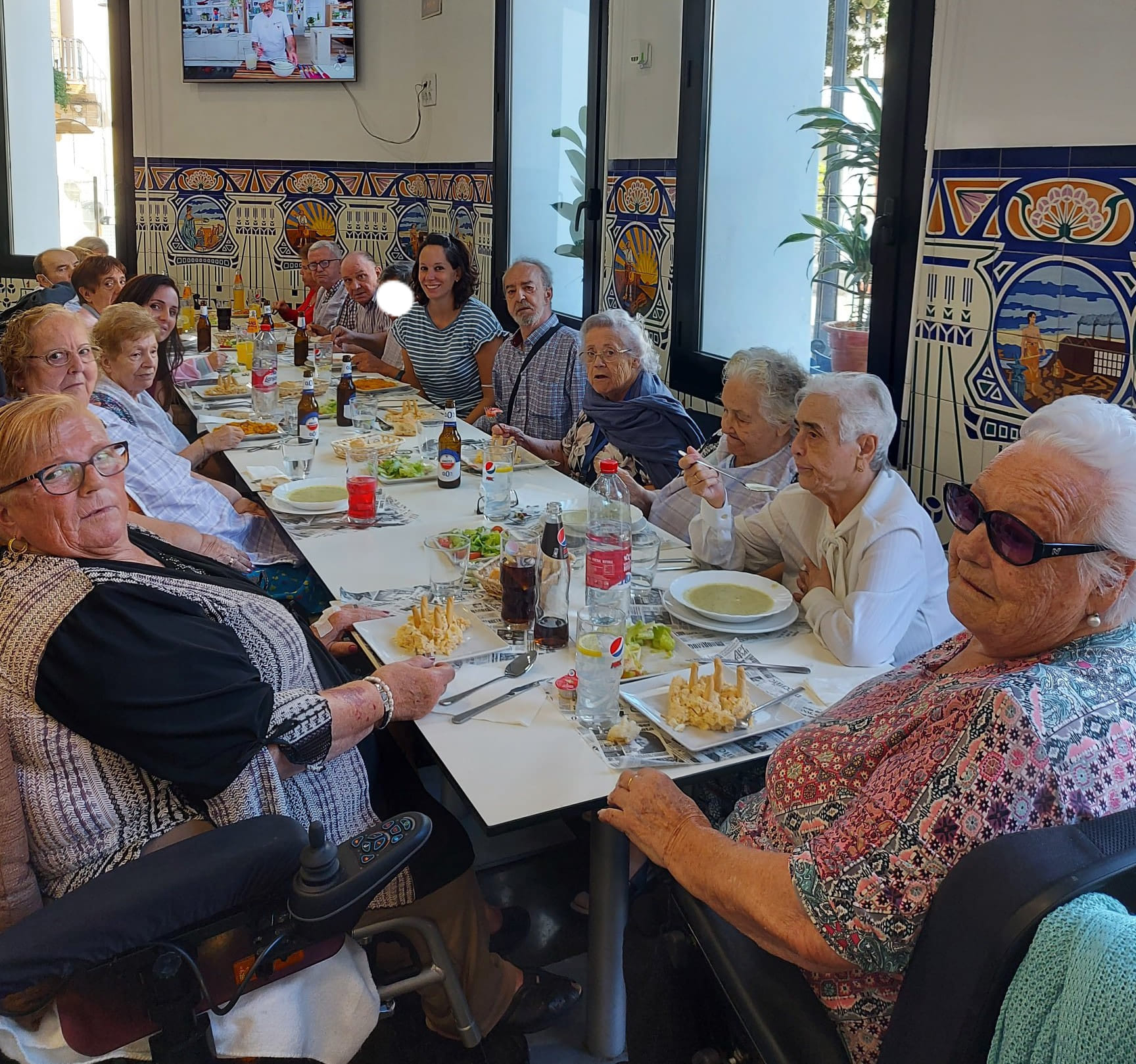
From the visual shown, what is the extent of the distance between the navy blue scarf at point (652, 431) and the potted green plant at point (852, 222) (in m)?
0.56

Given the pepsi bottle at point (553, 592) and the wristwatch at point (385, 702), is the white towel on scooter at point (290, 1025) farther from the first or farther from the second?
the pepsi bottle at point (553, 592)

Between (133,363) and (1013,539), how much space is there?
9.35 ft

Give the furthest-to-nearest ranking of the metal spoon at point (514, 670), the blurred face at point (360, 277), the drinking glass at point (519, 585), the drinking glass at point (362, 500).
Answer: the blurred face at point (360, 277) < the drinking glass at point (362, 500) < the drinking glass at point (519, 585) < the metal spoon at point (514, 670)

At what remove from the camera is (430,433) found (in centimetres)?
376

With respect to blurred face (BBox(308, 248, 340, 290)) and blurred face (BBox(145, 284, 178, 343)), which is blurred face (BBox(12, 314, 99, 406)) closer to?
blurred face (BBox(145, 284, 178, 343))

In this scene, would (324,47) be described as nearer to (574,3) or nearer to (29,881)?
(574,3)

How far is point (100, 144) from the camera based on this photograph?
7.36 meters

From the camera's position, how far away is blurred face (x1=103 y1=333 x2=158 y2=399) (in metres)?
3.34

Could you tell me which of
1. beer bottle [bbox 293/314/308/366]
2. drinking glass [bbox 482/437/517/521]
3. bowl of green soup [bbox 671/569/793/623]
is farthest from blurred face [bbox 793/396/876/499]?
beer bottle [bbox 293/314/308/366]

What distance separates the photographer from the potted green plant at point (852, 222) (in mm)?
3316

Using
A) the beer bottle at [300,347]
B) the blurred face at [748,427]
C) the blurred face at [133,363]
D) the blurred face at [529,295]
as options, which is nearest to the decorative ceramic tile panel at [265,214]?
the beer bottle at [300,347]

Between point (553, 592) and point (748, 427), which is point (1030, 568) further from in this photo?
point (748, 427)

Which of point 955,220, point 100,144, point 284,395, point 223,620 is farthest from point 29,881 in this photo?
point 100,144

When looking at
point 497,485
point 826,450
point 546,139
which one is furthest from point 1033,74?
point 546,139
